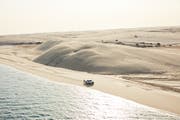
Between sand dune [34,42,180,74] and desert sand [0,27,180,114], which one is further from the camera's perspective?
sand dune [34,42,180,74]

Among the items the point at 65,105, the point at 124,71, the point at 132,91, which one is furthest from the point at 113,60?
the point at 65,105

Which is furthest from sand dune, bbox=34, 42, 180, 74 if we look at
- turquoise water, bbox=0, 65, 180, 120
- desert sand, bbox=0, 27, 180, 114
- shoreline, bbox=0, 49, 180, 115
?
turquoise water, bbox=0, 65, 180, 120

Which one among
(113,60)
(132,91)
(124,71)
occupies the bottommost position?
(132,91)

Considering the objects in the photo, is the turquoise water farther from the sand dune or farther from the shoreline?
the sand dune

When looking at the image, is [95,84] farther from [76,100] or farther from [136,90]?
[76,100]

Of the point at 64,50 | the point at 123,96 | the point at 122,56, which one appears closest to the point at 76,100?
the point at 123,96

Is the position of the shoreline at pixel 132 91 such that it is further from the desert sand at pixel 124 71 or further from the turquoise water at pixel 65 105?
the turquoise water at pixel 65 105

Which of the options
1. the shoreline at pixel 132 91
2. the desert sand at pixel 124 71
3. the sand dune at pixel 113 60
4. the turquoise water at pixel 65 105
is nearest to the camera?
the turquoise water at pixel 65 105

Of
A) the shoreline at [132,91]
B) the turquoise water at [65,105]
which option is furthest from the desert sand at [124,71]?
the turquoise water at [65,105]

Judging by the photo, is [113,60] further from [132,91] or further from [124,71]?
[132,91]
